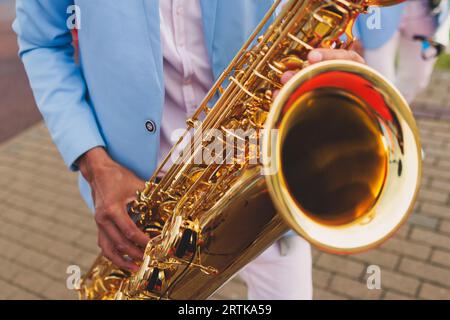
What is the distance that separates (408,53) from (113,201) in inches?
127

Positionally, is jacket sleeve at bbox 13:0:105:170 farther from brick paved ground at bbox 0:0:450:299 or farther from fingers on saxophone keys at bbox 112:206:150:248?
brick paved ground at bbox 0:0:450:299

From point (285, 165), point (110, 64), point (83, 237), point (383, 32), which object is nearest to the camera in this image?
point (285, 165)

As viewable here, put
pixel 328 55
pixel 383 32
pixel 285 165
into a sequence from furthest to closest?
pixel 383 32 < pixel 285 165 < pixel 328 55

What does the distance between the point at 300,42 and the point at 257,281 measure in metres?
1.22

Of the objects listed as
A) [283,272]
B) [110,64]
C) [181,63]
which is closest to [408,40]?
[283,272]

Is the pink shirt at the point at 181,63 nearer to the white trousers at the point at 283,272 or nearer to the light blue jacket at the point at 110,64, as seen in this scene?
the light blue jacket at the point at 110,64

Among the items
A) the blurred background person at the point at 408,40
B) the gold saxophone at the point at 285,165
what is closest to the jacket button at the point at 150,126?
the gold saxophone at the point at 285,165

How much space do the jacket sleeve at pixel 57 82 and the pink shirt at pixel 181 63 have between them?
31 cm

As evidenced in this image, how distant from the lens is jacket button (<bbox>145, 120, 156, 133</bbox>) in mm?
1603

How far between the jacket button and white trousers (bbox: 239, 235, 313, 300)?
0.78 m

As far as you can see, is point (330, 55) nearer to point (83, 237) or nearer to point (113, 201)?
point (113, 201)

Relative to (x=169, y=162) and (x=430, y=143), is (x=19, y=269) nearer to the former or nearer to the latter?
(x=169, y=162)

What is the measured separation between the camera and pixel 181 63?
1623 mm

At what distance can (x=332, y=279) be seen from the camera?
10.2 feet
